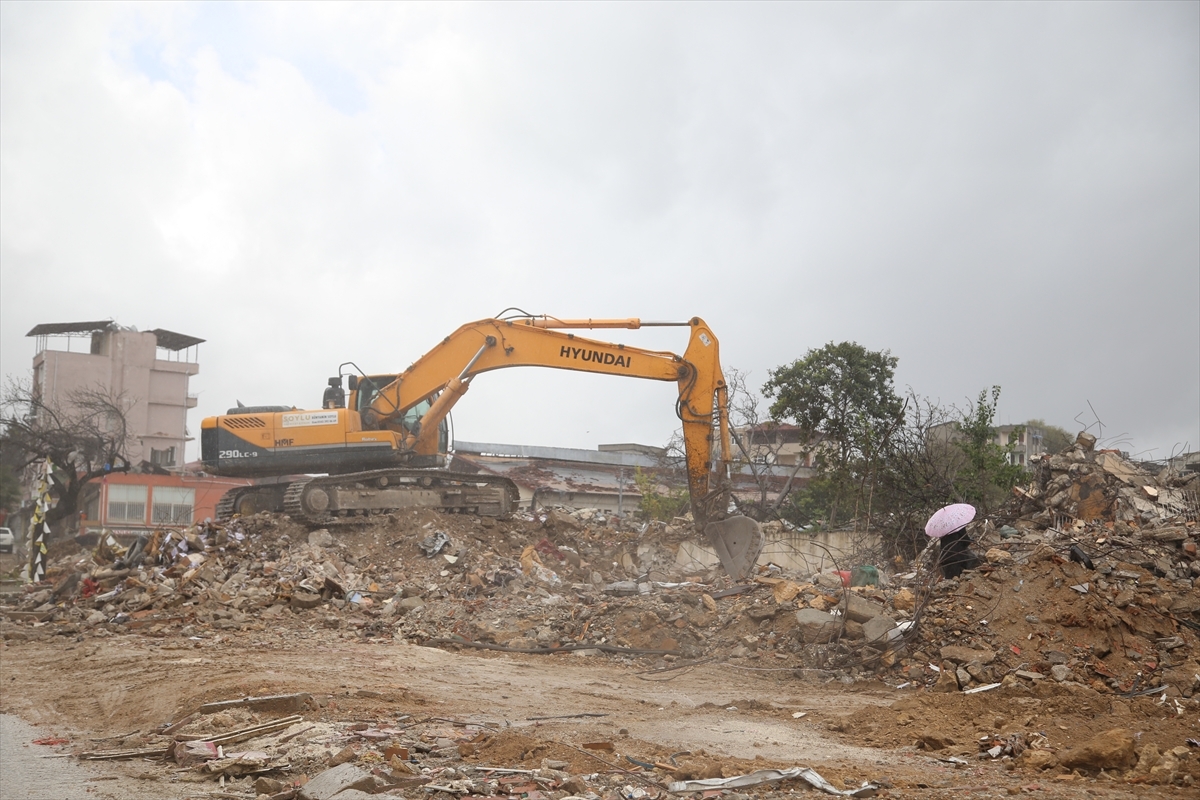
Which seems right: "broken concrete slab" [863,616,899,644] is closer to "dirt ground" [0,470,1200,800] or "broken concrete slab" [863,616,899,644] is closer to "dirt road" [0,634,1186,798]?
"dirt ground" [0,470,1200,800]

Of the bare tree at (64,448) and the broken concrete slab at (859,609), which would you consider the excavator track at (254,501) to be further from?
the bare tree at (64,448)

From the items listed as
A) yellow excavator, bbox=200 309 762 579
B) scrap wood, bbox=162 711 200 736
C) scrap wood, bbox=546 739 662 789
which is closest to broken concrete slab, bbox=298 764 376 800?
scrap wood, bbox=546 739 662 789

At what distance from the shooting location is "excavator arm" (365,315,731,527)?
1349cm

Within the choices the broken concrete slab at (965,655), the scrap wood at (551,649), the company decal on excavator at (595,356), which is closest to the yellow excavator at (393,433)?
the company decal on excavator at (595,356)

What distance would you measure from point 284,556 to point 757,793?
39.0ft

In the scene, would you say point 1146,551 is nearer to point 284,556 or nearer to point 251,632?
point 251,632

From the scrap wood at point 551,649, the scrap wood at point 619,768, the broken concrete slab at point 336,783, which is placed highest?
the broken concrete slab at point 336,783

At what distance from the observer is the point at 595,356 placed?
1514cm

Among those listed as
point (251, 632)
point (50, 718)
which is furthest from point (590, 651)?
point (50, 718)

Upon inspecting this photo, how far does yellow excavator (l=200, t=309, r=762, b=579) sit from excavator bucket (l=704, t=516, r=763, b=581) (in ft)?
8.11

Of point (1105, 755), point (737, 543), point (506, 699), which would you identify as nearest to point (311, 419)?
point (737, 543)

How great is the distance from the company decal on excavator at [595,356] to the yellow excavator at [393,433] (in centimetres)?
2

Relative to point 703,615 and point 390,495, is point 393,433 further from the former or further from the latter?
point 703,615

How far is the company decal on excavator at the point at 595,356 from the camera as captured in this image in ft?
49.2
